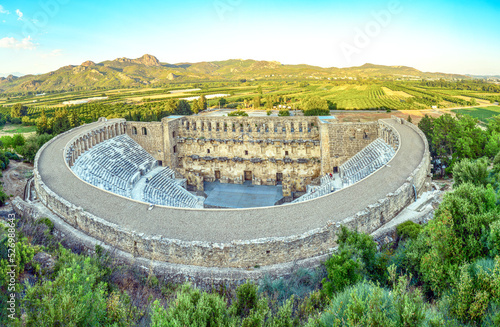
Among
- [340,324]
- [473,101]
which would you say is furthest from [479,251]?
[473,101]

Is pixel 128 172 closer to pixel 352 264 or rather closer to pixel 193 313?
pixel 193 313

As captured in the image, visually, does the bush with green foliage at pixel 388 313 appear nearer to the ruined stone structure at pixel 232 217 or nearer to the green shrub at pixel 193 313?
the green shrub at pixel 193 313

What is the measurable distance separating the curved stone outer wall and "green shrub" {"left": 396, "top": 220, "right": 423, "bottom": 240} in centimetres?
99

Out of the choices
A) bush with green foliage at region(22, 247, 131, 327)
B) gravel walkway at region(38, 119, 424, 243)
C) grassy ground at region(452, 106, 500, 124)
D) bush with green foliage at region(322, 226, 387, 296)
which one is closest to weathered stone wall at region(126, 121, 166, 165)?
gravel walkway at region(38, 119, 424, 243)

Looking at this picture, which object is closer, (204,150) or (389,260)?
(389,260)

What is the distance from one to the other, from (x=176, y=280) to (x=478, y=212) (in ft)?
34.2

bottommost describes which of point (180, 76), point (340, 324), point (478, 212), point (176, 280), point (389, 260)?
point (176, 280)

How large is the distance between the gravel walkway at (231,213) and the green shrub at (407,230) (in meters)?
1.73

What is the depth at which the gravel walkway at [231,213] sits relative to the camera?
12.3m

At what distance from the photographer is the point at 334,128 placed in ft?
84.3

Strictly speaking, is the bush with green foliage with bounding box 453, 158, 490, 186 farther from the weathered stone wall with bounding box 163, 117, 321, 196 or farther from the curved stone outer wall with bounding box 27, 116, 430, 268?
the weathered stone wall with bounding box 163, 117, 321, 196

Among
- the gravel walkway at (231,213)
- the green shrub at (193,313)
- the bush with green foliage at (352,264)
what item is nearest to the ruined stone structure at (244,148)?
the gravel walkway at (231,213)

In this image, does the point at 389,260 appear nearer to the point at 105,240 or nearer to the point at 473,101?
the point at 105,240

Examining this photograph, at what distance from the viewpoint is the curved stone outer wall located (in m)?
11.2
